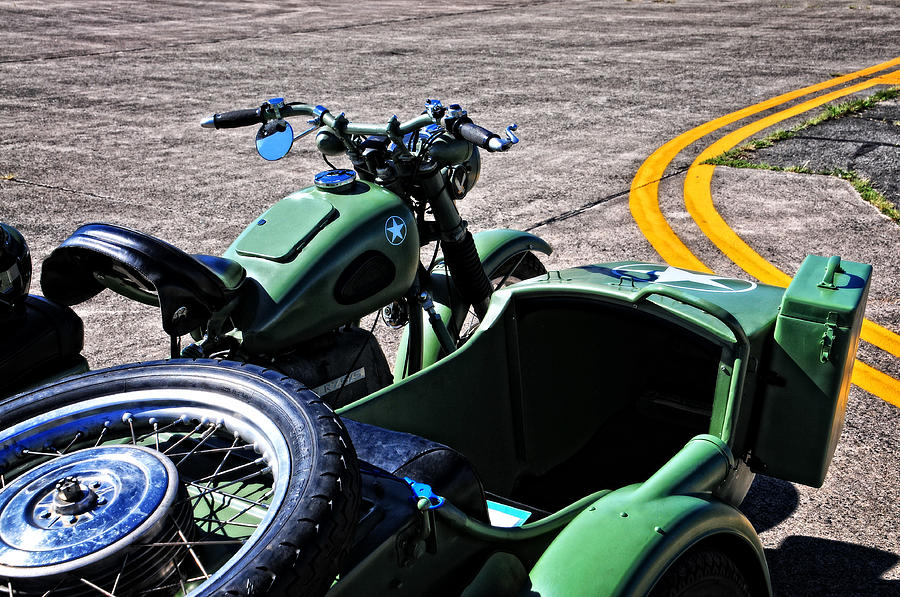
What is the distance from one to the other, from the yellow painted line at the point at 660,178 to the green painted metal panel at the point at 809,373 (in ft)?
9.78

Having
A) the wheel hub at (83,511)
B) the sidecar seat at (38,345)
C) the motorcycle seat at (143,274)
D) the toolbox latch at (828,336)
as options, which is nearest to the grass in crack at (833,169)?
the toolbox latch at (828,336)

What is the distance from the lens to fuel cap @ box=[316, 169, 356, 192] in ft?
11.2

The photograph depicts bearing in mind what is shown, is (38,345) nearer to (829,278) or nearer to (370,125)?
(370,125)

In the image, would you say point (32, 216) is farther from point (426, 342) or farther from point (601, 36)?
point (601, 36)

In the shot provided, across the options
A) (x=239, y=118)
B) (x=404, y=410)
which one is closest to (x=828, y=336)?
(x=404, y=410)

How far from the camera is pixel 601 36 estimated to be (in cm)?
1430

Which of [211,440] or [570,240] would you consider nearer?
[211,440]

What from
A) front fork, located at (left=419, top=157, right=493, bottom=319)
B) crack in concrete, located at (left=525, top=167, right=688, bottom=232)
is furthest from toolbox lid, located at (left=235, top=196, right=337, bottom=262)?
crack in concrete, located at (left=525, top=167, right=688, bottom=232)

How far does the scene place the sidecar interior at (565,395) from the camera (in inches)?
120

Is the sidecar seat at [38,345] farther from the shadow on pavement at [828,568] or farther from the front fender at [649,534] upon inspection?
the shadow on pavement at [828,568]

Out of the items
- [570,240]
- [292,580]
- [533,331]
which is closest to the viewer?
[292,580]

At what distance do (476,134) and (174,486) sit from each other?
189 cm

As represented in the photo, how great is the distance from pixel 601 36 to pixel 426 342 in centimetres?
1163

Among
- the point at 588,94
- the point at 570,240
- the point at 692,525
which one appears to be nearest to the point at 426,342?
the point at 692,525
